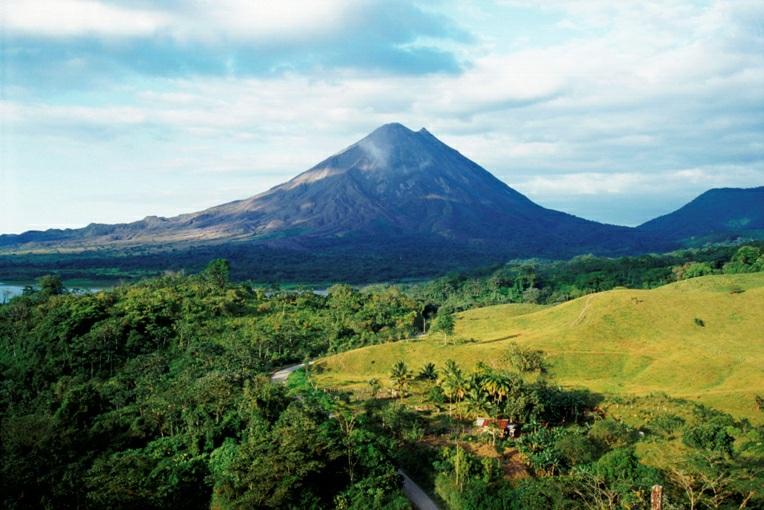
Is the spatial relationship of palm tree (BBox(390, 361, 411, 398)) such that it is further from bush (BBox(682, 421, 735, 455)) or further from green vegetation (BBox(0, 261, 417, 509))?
bush (BBox(682, 421, 735, 455))

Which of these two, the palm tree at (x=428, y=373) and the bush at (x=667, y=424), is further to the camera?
the palm tree at (x=428, y=373)

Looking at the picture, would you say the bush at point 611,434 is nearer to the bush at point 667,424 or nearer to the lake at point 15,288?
the bush at point 667,424

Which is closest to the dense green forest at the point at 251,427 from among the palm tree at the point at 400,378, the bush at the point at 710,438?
the bush at the point at 710,438

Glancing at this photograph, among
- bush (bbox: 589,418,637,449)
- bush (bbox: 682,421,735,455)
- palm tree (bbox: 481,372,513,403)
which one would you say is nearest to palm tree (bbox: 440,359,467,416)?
palm tree (bbox: 481,372,513,403)

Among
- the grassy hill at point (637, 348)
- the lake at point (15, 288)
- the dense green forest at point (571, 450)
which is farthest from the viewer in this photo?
the lake at point (15, 288)

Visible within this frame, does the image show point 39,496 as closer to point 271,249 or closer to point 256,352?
point 256,352

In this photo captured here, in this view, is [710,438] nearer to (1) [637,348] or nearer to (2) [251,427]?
(1) [637,348]
